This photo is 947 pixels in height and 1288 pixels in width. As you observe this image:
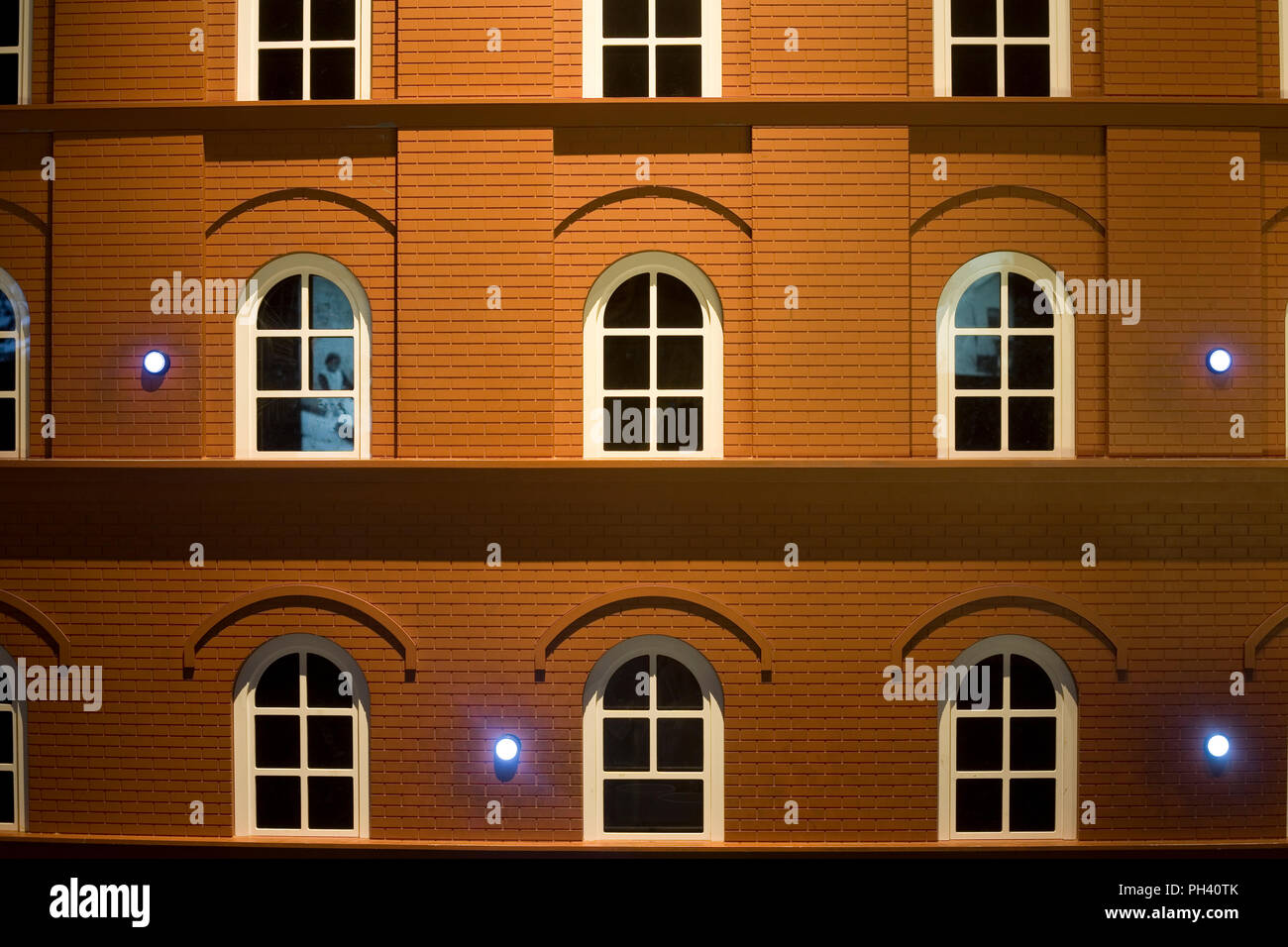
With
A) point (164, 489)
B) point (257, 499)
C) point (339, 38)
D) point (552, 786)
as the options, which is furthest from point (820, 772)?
point (339, 38)

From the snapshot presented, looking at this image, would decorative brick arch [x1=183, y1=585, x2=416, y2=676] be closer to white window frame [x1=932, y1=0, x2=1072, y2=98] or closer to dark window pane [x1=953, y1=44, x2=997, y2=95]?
white window frame [x1=932, y1=0, x2=1072, y2=98]

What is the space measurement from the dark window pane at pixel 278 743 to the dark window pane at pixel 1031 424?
5843 mm

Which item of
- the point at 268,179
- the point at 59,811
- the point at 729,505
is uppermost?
the point at 268,179

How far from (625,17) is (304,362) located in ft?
11.8

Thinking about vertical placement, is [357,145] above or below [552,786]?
above

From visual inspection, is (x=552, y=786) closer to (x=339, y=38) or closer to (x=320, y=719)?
(x=320, y=719)

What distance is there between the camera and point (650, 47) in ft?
22.0

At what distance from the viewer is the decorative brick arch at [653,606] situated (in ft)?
21.3

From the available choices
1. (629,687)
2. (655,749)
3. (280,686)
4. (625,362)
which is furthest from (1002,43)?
(280,686)

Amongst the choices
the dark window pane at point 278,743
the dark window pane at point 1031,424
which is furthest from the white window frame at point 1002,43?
the dark window pane at point 278,743

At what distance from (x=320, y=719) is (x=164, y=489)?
2064 millimetres

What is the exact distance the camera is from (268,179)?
6.70 m

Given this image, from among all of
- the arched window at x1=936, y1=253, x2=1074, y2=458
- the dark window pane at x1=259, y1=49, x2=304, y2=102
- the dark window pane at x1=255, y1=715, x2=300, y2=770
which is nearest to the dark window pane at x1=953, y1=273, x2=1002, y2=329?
the arched window at x1=936, y1=253, x2=1074, y2=458

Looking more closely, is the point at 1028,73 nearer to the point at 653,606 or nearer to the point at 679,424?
the point at 679,424
